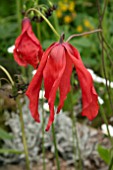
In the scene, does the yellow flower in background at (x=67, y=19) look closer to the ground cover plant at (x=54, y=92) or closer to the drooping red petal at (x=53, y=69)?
the ground cover plant at (x=54, y=92)

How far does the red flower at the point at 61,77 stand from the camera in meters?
1.71

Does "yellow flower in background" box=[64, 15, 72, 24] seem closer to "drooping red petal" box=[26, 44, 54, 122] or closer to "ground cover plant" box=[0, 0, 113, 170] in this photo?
"ground cover plant" box=[0, 0, 113, 170]

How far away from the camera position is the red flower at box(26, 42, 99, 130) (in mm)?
1712

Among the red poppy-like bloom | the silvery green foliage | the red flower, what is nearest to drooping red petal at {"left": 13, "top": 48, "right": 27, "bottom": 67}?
the red poppy-like bloom

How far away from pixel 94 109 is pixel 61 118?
1999 mm

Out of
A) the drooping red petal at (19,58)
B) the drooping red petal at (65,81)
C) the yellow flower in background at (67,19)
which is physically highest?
the drooping red petal at (65,81)

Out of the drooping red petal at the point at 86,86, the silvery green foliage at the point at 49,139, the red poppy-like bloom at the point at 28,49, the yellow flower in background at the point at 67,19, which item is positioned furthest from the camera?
the yellow flower in background at the point at 67,19

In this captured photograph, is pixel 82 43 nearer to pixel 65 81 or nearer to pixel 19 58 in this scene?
pixel 19 58

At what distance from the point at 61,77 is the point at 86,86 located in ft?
0.25

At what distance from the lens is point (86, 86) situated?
172cm

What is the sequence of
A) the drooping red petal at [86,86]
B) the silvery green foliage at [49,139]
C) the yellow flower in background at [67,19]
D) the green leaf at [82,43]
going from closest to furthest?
the drooping red petal at [86,86] → the silvery green foliage at [49,139] → the green leaf at [82,43] → the yellow flower in background at [67,19]

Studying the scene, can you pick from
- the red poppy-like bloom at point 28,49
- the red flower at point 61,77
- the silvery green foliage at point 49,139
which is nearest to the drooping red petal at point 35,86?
the red flower at point 61,77

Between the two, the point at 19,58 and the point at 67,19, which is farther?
the point at 67,19

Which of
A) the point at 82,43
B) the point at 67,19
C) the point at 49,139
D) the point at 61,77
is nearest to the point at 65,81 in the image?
the point at 61,77
